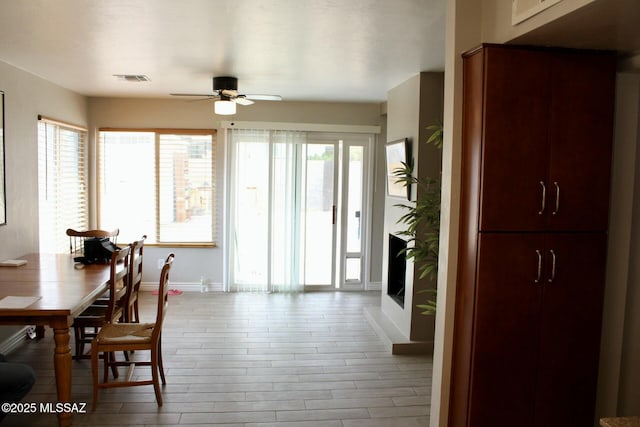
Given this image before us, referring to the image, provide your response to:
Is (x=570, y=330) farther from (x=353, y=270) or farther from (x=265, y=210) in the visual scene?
(x=265, y=210)

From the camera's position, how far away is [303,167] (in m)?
6.19

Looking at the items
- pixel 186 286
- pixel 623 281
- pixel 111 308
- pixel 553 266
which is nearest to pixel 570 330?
pixel 553 266

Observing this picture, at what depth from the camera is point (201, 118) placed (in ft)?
19.9

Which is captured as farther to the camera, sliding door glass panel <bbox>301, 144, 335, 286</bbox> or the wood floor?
sliding door glass panel <bbox>301, 144, 335, 286</bbox>

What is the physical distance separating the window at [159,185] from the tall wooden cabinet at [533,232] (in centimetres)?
450

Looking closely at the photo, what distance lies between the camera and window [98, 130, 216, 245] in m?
6.02

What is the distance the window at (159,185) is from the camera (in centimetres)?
602

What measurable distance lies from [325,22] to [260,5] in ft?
1.46

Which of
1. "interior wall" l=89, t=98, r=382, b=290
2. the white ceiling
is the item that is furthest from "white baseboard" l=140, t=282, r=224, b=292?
the white ceiling

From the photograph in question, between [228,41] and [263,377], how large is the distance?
2.55 m

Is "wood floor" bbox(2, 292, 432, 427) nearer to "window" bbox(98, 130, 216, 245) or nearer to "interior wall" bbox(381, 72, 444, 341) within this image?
"interior wall" bbox(381, 72, 444, 341)

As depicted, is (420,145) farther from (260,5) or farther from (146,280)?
(146,280)

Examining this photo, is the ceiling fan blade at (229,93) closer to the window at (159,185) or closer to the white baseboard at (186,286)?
the window at (159,185)

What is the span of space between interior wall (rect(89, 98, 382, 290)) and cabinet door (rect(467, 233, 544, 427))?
164 inches
